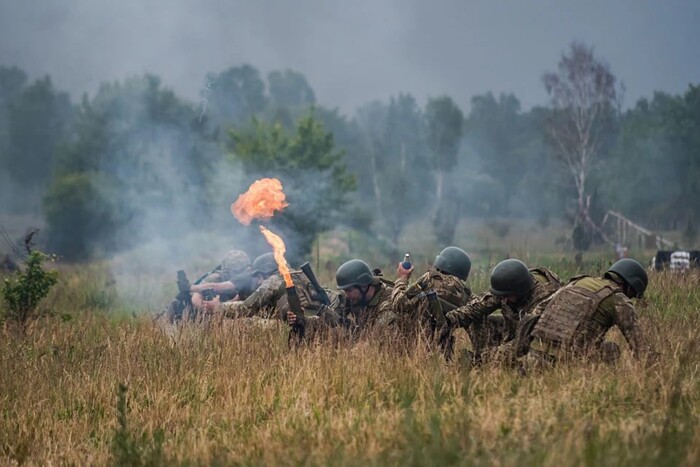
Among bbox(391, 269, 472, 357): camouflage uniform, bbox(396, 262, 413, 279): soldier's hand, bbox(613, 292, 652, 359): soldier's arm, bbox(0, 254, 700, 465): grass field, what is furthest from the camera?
bbox(396, 262, 413, 279): soldier's hand

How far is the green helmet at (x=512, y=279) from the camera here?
8.09m

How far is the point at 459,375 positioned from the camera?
7.10 meters

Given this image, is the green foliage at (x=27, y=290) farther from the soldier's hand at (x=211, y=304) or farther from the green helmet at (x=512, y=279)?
the green helmet at (x=512, y=279)

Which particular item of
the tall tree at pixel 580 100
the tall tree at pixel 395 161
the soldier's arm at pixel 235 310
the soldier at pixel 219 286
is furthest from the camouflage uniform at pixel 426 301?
the tall tree at pixel 395 161

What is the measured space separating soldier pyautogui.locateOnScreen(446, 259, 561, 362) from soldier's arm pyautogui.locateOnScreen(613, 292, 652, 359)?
3.26 ft

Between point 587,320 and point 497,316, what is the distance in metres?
1.55

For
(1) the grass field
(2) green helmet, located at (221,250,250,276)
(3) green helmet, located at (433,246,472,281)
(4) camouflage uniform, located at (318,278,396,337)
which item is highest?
(3) green helmet, located at (433,246,472,281)

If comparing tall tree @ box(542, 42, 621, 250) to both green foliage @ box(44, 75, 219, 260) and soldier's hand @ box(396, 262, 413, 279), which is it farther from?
soldier's hand @ box(396, 262, 413, 279)

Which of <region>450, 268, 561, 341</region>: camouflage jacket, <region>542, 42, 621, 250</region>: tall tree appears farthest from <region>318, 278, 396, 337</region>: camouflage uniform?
<region>542, 42, 621, 250</region>: tall tree

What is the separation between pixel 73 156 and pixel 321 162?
14.5m

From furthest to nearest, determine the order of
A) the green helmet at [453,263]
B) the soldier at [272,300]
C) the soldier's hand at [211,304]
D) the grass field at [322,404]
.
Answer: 1. the soldier's hand at [211,304]
2. the soldier at [272,300]
3. the green helmet at [453,263]
4. the grass field at [322,404]

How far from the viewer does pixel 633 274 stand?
7.57 m

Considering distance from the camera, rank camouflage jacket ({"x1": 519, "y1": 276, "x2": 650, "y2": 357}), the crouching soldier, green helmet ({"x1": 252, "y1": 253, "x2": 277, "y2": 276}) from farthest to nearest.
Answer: green helmet ({"x1": 252, "y1": 253, "x2": 277, "y2": 276}) → the crouching soldier → camouflage jacket ({"x1": 519, "y1": 276, "x2": 650, "y2": 357})

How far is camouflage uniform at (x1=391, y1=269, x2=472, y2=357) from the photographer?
343 inches
